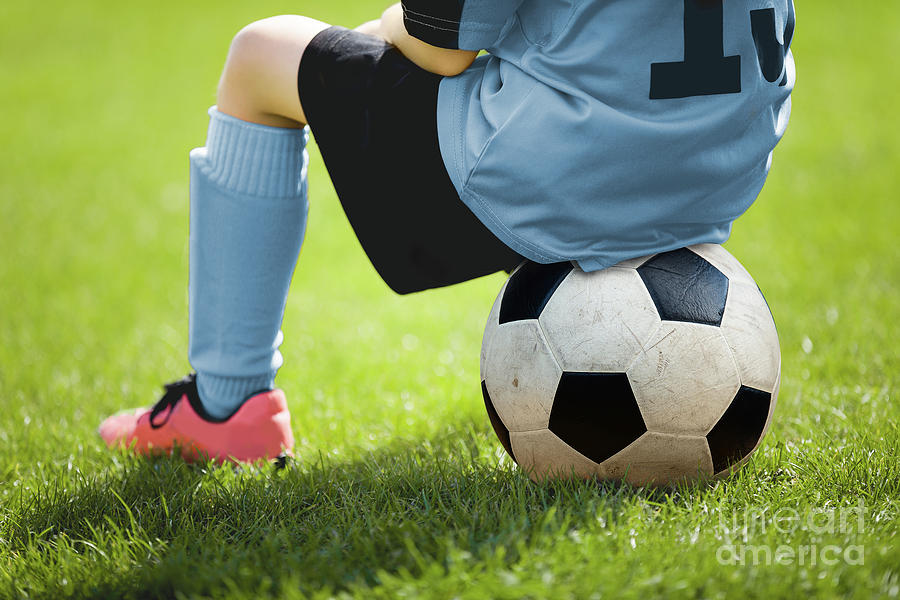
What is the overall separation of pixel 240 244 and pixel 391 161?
1.68 feet

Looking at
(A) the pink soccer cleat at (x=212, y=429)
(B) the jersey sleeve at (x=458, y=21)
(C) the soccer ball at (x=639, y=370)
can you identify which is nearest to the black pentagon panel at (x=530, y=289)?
(C) the soccer ball at (x=639, y=370)

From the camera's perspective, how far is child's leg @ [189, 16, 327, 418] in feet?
6.98

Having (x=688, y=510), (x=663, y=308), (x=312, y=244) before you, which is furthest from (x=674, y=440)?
(x=312, y=244)

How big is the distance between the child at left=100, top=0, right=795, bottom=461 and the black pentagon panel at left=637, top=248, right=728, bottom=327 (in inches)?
1.7

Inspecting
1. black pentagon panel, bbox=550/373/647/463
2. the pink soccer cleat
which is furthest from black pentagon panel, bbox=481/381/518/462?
the pink soccer cleat

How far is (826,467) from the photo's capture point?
193 centimetres

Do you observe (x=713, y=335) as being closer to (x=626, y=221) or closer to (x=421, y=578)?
(x=626, y=221)

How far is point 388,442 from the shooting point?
7.95ft

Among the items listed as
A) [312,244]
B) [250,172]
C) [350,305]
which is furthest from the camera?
[312,244]

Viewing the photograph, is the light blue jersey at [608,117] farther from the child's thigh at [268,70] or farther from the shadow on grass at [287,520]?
the shadow on grass at [287,520]

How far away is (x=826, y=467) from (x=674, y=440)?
1.42ft

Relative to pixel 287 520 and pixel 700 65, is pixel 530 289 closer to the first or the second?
pixel 700 65
